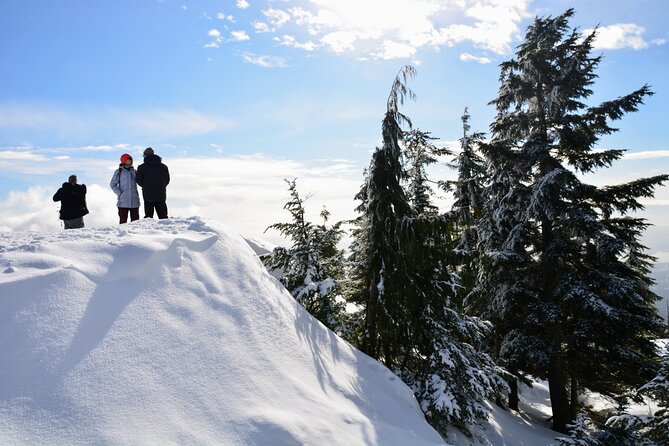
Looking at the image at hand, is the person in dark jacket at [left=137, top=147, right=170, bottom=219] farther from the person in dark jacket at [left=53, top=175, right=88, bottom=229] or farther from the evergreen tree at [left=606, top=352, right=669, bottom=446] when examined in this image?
the evergreen tree at [left=606, top=352, right=669, bottom=446]

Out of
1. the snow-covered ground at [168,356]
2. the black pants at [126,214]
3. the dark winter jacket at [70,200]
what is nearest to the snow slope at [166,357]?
the snow-covered ground at [168,356]

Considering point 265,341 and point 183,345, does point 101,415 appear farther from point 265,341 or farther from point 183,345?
point 265,341

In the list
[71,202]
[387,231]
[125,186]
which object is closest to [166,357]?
[387,231]

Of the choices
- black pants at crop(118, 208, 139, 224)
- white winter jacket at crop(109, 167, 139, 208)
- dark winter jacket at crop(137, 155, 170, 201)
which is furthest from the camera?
black pants at crop(118, 208, 139, 224)

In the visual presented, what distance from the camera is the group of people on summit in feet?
35.7

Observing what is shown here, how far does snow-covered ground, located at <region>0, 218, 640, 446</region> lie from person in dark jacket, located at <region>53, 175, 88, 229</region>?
2876 mm

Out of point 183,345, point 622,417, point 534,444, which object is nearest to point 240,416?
point 183,345

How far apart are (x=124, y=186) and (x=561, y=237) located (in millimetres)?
14901

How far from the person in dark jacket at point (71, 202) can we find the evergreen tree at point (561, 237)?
13333mm

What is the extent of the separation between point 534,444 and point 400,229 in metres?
9.23

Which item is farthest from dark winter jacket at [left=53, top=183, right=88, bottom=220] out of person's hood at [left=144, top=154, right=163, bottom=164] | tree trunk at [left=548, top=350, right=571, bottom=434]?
tree trunk at [left=548, top=350, right=571, bottom=434]

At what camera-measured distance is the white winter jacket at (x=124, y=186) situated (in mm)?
10930

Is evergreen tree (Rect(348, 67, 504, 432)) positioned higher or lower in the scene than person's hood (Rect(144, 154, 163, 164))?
lower

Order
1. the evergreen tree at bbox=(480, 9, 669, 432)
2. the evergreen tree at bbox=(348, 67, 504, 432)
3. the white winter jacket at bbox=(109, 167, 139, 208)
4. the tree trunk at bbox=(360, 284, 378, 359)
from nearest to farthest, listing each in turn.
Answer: the evergreen tree at bbox=(348, 67, 504, 432)
the tree trunk at bbox=(360, 284, 378, 359)
the white winter jacket at bbox=(109, 167, 139, 208)
the evergreen tree at bbox=(480, 9, 669, 432)
